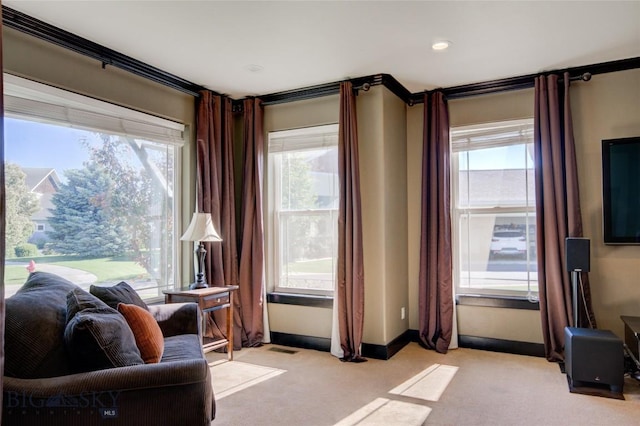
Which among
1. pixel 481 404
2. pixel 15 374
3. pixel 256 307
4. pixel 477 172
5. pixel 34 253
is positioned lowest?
pixel 481 404

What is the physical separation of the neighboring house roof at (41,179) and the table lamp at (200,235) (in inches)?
42.3

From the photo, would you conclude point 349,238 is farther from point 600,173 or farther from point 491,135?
point 600,173

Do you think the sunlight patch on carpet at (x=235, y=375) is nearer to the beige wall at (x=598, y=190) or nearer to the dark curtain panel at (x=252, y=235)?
the dark curtain panel at (x=252, y=235)

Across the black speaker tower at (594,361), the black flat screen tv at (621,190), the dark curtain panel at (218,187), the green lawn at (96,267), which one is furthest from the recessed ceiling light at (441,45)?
the green lawn at (96,267)

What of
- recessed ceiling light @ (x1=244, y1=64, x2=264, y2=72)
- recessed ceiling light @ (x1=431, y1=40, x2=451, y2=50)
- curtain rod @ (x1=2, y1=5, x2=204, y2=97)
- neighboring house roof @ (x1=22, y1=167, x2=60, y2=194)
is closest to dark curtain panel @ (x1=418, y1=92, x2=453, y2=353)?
recessed ceiling light @ (x1=431, y1=40, x2=451, y2=50)

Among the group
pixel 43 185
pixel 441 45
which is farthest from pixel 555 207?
pixel 43 185

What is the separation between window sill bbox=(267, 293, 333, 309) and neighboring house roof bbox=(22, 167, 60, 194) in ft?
7.37

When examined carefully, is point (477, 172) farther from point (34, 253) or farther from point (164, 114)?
point (34, 253)

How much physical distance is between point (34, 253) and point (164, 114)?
1.61 meters

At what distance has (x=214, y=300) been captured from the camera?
12.4 feet

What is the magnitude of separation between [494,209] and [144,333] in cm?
336

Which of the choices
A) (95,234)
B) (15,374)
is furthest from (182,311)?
(15,374)

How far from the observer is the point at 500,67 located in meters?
3.76

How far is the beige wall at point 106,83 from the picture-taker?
2873mm
